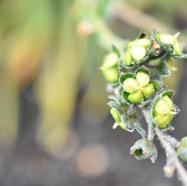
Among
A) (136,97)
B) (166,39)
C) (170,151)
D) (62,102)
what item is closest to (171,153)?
(170,151)

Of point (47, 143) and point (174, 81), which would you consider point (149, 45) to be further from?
point (47, 143)

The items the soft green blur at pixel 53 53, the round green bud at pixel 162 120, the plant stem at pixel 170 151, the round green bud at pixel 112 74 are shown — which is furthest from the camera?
the soft green blur at pixel 53 53

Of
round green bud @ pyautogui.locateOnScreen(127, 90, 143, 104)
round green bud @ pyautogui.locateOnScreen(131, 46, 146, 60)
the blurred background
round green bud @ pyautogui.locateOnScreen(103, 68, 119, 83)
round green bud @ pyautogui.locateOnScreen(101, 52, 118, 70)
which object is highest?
the blurred background

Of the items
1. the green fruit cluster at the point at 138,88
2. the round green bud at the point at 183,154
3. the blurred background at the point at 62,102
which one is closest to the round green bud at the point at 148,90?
the green fruit cluster at the point at 138,88

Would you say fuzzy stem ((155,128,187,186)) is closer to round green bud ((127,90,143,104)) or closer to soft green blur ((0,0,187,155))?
round green bud ((127,90,143,104))

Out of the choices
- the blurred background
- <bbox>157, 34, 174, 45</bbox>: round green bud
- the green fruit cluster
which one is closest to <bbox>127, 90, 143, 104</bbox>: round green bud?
the green fruit cluster

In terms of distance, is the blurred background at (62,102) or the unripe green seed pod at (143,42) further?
the blurred background at (62,102)

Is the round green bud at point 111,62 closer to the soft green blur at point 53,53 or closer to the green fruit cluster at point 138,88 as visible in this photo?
the green fruit cluster at point 138,88
